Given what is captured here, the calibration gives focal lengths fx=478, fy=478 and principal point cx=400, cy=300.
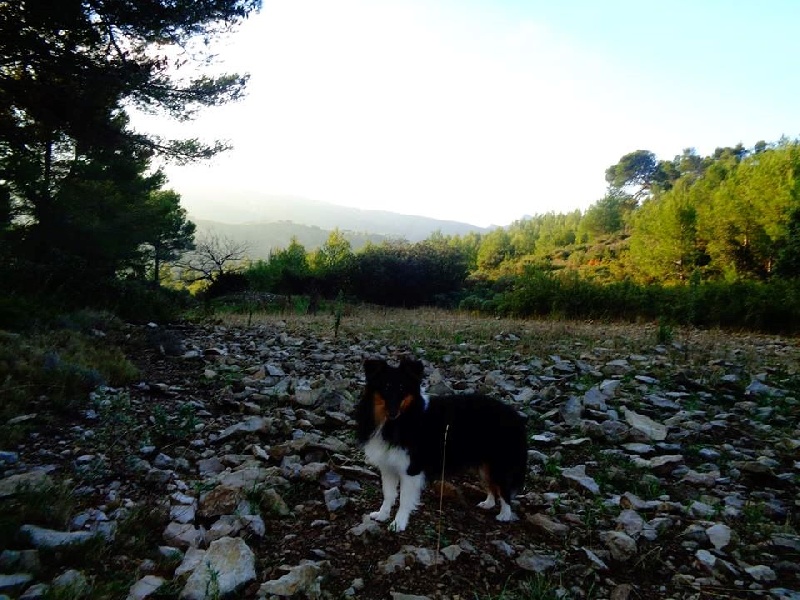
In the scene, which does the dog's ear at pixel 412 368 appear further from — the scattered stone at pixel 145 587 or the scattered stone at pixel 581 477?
the scattered stone at pixel 145 587

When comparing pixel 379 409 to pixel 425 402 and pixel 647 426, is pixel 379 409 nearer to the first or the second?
pixel 425 402

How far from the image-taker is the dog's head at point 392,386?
357cm

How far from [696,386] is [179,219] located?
4575cm

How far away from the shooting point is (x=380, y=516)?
3.58 meters

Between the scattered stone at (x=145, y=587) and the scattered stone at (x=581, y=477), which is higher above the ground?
the scattered stone at (x=145, y=587)

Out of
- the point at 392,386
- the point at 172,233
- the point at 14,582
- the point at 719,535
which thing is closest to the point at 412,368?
the point at 392,386

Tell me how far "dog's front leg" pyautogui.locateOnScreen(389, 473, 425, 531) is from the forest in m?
7.49

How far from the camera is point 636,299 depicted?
1814 cm

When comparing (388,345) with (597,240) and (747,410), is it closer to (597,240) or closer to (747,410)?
(747,410)

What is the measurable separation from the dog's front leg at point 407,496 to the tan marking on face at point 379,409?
435 millimetres

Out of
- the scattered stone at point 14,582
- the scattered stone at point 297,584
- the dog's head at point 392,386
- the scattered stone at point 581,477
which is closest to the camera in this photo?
the scattered stone at point 14,582

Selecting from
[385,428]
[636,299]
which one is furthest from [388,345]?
[636,299]

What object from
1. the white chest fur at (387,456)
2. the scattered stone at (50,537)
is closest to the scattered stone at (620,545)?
the white chest fur at (387,456)

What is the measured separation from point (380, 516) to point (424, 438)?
25.8 inches
